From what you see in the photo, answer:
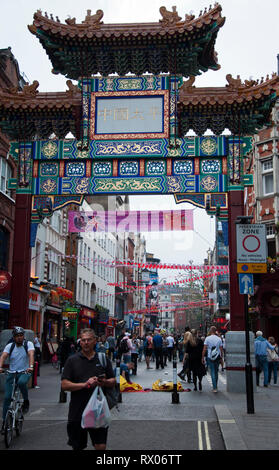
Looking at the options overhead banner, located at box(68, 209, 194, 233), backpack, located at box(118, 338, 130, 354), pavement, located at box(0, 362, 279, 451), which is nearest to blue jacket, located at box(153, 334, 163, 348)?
backpack, located at box(118, 338, 130, 354)

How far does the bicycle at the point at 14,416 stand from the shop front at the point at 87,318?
1350 inches

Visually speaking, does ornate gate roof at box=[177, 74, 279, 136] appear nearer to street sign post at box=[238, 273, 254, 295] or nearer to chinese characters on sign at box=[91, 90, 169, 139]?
chinese characters on sign at box=[91, 90, 169, 139]

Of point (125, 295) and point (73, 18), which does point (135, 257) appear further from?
point (73, 18)

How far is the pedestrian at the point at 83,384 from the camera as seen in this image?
5832 mm

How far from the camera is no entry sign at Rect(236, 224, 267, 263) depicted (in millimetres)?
11992

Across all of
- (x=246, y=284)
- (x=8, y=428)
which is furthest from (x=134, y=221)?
(x=8, y=428)

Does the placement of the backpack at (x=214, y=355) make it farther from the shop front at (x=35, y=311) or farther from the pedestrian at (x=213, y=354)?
the shop front at (x=35, y=311)

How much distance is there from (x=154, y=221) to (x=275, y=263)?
11.3m

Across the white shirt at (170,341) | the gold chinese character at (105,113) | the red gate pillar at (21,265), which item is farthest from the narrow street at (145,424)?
the white shirt at (170,341)

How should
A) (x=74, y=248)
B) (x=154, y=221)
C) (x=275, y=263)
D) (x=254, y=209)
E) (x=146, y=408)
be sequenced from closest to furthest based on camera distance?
(x=146, y=408) < (x=154, y=221) < (x=275, y=263) < (x=254, y=209) < (x=74, y=248)

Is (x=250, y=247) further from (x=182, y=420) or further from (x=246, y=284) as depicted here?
(x=182, y=420)

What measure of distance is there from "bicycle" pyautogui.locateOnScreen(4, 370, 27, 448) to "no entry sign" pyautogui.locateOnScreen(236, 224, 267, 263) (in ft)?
18.3
